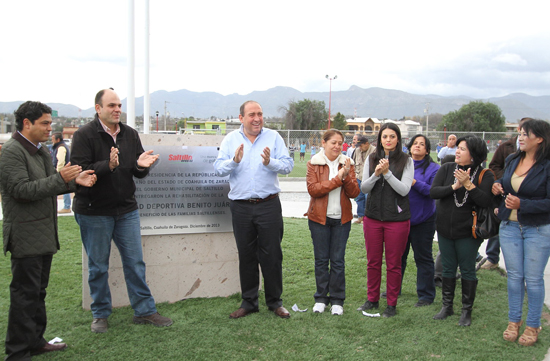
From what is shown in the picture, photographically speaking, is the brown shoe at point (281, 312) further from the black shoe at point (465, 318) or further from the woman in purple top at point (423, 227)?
the black shoe at point (465, 318)

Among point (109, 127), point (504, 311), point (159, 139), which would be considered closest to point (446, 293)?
point (504, 311)

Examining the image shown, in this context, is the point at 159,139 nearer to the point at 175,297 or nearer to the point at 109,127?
the point at 109,127

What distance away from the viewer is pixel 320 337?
12.7ft

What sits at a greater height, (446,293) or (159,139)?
(159,139)

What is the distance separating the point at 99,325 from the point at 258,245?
1.66 meters

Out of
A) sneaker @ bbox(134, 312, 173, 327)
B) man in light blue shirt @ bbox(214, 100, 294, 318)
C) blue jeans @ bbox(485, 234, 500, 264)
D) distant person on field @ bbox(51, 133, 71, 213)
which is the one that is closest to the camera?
sneaker @ bbox(134, 312, 173, 327)

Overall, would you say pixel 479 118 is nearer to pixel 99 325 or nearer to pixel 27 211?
pixel 99 325

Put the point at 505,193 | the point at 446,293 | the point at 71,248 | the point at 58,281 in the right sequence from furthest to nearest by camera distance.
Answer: the point at 71,248, the point at 58,281, the point at 446,293, the point at 505,193

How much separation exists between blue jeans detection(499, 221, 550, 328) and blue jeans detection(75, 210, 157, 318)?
3355 millimetres

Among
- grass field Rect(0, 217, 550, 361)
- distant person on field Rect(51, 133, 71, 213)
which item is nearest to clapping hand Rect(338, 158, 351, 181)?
grass field Rect(0, 217, 550, 361)

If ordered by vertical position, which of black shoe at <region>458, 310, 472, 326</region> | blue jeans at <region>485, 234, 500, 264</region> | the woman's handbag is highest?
the woman's handbag

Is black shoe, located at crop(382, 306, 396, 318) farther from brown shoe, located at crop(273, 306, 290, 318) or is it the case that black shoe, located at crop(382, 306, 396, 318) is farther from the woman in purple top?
brown shoe, located at crop(273, 306, 290, 318)

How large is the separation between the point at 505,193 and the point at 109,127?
366 cm

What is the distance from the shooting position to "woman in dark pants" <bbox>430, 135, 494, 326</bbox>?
4.07 m
